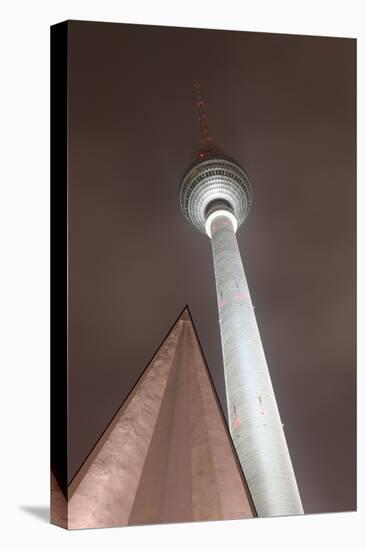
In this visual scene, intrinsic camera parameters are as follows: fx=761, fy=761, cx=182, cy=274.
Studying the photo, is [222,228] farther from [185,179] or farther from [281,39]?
[281,39]

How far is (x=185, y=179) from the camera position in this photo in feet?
46.4

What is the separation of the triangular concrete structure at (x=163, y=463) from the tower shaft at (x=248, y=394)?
39.6 inches

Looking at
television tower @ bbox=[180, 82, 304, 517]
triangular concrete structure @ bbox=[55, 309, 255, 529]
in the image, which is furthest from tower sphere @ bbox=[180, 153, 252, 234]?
triangular concrete structure @ bbox=[55, 309, 255, 529]

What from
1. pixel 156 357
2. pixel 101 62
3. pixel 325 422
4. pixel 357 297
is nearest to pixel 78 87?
pixel 101 62

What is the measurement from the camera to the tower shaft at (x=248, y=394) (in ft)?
42.2

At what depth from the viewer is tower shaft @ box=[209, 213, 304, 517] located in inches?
506

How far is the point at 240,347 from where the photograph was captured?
52.4 ft

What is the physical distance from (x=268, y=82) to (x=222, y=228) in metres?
5.30

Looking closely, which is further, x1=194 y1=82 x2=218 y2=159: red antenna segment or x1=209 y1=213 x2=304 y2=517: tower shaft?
x1=209 y1=213 x2=304 y2=517: tower shaft

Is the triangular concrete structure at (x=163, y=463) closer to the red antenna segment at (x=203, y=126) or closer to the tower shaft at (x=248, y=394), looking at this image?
the tower shaft at (x=248, y=394)

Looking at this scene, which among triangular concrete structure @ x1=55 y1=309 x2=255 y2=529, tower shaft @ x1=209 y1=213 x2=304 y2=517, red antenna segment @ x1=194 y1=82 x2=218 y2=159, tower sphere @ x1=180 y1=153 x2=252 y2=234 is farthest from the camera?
tower sphere @ x1=180 y1=153 x2=252 y2=234

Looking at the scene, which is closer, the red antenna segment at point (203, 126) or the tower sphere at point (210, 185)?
the red antenna segment at point (203, 126)

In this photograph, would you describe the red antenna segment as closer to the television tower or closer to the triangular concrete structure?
the television tower

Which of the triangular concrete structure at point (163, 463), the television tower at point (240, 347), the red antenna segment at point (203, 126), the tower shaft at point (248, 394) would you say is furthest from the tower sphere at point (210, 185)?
the triangular concrete structure at point (163, 463)
